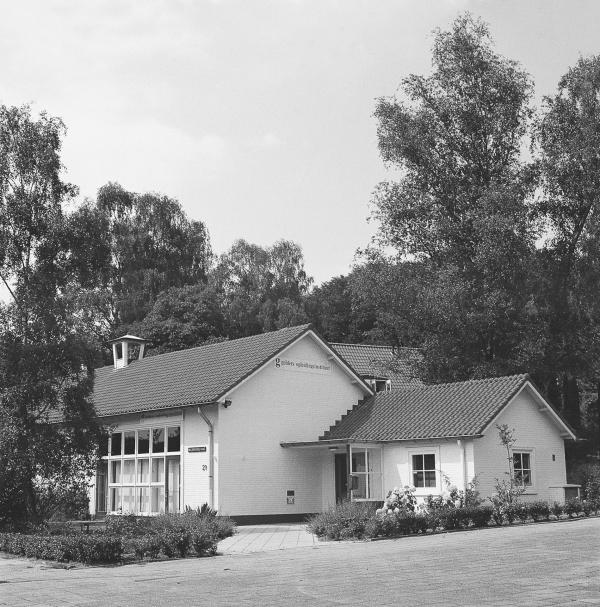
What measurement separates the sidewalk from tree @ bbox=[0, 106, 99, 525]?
157 inches

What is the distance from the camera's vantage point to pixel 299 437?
2883cm

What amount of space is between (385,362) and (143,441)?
1211cm

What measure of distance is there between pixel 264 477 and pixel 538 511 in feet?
28.6

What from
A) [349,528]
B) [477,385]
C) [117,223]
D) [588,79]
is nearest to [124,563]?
[349,528]

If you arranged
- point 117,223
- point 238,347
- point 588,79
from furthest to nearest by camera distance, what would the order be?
point 117,223, point 588,79, point 238,347

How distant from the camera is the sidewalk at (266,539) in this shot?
18.4 m

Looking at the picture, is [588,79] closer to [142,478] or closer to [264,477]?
[264,477]

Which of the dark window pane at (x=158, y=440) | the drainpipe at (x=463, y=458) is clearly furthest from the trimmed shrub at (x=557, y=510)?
the dark window pane at (x=158, y=440)

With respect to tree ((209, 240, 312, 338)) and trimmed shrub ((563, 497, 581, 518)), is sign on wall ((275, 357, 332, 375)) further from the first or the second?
tree ((209, 240, 312, 338))

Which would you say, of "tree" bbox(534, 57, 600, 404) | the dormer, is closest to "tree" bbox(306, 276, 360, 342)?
the dormer

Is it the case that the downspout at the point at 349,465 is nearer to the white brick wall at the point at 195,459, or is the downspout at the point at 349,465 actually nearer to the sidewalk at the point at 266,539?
the sidewalk at the point at 266,539

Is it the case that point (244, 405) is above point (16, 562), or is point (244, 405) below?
above

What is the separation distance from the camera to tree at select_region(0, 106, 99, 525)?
19391 mm

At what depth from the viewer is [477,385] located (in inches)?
1114
